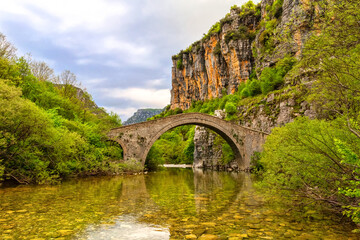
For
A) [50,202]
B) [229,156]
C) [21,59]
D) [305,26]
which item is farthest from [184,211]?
[305,26]

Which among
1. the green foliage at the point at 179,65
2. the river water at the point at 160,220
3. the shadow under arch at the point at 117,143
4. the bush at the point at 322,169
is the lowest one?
the river water at the point at 160,220

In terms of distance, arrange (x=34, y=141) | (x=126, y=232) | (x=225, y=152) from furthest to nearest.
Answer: (x=225, y=152) → (x=34, y=141) → (x=126, y=232)

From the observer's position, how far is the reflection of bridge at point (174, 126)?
21.8 meters

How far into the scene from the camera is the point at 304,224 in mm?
5117

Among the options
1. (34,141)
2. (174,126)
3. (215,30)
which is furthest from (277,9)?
(34,141)

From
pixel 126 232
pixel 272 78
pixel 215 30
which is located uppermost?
pixel 215 30

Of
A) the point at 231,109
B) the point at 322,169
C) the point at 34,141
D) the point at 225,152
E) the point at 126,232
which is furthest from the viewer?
the point at 231,109

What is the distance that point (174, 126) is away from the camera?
23719mm

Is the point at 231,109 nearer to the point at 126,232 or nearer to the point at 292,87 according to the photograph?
the point at 292,87

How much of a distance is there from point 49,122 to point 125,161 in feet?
31.9

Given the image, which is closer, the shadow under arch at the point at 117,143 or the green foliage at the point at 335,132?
the green foliage at the point at 335,132

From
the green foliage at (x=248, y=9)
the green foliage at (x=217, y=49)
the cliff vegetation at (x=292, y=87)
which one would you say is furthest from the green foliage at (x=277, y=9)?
the green foliage at (x=217, y=49)

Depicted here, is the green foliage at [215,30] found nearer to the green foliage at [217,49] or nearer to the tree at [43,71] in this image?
the green foliage at [217,49]

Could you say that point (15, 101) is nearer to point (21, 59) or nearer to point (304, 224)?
point (21, 59)
